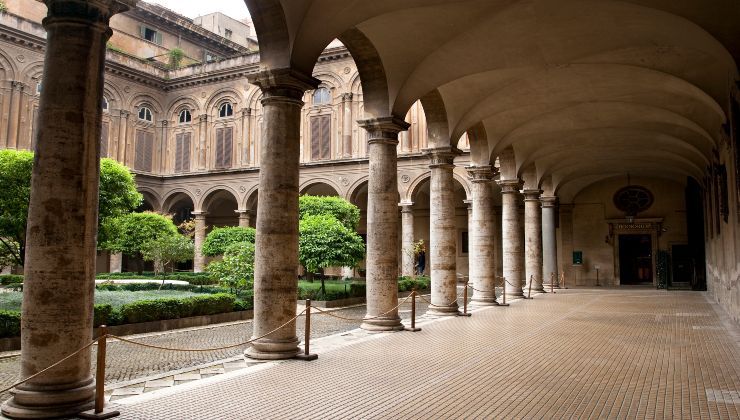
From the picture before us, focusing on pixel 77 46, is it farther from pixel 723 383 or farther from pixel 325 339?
pixel 723 383

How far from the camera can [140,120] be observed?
106 ft

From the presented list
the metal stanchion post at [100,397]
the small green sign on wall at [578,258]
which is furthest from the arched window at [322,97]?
the metal stanchion post at [100,397]

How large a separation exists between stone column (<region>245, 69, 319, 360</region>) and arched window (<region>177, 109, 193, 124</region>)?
27.5m

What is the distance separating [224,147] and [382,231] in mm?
23827

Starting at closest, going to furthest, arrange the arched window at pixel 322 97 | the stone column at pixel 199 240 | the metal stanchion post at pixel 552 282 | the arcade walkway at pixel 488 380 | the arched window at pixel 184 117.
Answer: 1. the arcade walkway at pixel 488 380
2. the metal stanchion post at pixel 552 282
3. the arched window at pixel 322 97
4. the stone column at pixel 199 240
5. the arched window at pixel 184 117

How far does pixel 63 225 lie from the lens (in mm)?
4797

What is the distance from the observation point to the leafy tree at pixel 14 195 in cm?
1517

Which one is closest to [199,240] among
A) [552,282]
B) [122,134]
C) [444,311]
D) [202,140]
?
[202,140]

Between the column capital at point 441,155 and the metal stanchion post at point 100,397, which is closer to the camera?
the metal stanchion post at point 100,397

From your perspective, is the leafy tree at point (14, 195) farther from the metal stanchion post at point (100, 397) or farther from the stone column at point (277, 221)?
the metal stanchion post at point (100, 397)

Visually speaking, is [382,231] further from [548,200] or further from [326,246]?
[548,200]

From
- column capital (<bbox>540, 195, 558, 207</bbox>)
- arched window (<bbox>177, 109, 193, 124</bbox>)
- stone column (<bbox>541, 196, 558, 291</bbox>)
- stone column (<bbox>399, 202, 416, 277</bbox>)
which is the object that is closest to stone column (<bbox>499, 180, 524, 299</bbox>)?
column capital (<bbox>540, 195, 558, 207</bbox>)

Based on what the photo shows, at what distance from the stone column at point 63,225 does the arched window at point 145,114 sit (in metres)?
29.5

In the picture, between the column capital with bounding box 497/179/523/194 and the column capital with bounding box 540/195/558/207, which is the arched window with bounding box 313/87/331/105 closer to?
the column capital with bounding box 540/195/558/207
